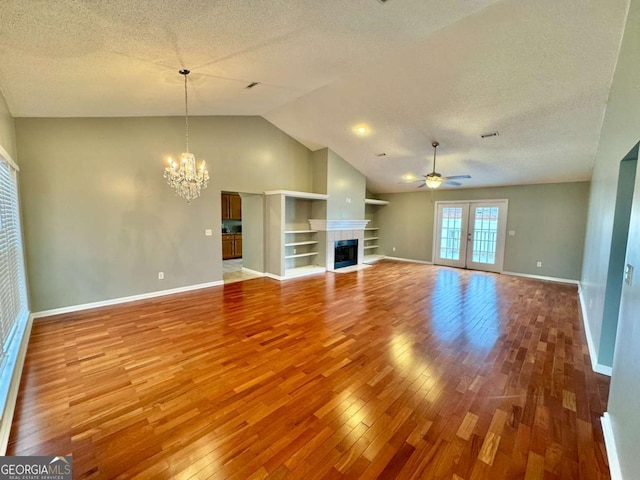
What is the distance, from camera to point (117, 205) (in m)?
4.35

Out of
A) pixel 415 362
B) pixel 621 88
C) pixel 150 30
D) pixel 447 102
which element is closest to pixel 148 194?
pixel 150 30

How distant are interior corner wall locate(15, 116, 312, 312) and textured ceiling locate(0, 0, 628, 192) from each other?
1.37 ft

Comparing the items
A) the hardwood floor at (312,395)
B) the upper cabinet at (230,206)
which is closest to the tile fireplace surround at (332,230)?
the hardwood floor at (312,395)

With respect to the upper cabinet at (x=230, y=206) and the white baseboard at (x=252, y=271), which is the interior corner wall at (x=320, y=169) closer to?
the white baseboard at (x=252, y=271)

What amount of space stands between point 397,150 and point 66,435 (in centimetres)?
644

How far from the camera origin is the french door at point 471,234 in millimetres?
7355

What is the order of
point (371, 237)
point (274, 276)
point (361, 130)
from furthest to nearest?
1. point (371, 237)
2. point (274, 276)
3. point (361, 130)

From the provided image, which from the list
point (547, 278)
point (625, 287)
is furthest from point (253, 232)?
point (547, 278)

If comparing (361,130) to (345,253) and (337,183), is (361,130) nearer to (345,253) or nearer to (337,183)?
(337,183)

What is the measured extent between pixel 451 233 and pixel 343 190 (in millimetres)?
3633

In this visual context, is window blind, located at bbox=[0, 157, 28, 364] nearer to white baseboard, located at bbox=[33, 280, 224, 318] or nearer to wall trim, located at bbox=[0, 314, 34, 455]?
wall trim, located at bbox=[0, 314, 34, 455]

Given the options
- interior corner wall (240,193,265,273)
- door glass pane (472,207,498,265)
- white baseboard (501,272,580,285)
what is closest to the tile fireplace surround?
interior corner wall (240,193,265,273)

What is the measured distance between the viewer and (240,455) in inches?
64.6

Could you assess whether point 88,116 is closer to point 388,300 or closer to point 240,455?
point 240,455
